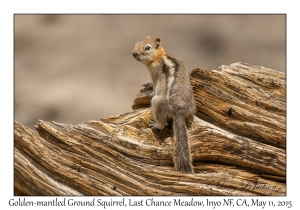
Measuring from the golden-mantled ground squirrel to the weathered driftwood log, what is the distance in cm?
15

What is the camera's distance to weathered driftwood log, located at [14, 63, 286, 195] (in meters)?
6.79

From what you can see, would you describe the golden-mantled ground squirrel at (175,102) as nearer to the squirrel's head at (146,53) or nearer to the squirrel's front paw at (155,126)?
the squirrel's front paw at (155,126)

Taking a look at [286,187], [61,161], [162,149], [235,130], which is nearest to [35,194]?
[61,161]

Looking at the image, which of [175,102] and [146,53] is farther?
[146,53]

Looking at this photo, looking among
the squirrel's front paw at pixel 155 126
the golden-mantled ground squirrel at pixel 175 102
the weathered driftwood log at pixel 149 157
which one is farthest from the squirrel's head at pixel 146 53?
the squirrel's front paw at pixel 155 126

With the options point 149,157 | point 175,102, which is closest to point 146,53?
point 175,102

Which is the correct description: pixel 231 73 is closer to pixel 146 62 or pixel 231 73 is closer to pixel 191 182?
pixel 146 62

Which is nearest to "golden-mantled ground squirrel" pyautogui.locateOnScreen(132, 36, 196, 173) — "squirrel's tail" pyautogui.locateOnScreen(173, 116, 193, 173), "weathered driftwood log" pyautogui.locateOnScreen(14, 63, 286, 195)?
"squirrel's tail" pyautogui.locateOnScreen(173, 116, 193, 173)

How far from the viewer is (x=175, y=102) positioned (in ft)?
23.9

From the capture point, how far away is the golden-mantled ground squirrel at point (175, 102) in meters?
6.88

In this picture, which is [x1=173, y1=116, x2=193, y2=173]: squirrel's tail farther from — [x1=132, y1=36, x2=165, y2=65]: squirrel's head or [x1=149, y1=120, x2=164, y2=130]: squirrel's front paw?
[x1=132, y1=36, x2=165, y2=65]: squirrel's head

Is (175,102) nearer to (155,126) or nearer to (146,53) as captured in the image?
(155,126)

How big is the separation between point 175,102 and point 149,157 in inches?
36.1

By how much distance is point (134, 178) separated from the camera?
22.7ft
